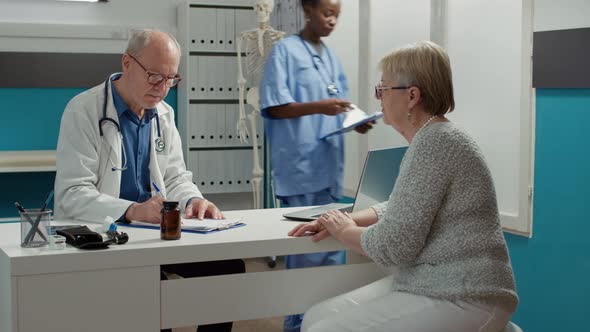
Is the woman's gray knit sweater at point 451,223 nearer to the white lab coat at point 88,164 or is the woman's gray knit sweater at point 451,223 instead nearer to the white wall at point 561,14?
the white lab coat at point 88,164

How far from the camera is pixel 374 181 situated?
2084 millimetres

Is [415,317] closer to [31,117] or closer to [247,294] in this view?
[247,294]

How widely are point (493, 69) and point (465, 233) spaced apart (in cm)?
155

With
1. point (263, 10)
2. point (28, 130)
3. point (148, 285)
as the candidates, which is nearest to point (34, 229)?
point (148, 285)

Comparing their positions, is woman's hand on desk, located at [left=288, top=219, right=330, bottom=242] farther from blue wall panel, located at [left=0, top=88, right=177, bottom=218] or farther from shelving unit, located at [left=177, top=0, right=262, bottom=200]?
blue wall panel, located at [left=0, top=88, right=177, bottom=218]

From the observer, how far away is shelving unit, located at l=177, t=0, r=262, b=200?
187 inches

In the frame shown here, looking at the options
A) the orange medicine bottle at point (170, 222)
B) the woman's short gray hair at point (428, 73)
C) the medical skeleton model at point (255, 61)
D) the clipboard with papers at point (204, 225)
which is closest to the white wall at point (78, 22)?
the medical skeleton model at point (255, 61)

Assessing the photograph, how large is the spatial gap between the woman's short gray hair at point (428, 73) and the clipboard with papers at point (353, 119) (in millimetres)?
875

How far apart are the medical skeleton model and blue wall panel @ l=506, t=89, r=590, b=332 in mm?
2002

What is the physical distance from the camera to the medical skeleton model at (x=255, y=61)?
4.39 m

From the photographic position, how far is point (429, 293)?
1646mm

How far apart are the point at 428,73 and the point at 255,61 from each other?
286 cm

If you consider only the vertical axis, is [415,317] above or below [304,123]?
below

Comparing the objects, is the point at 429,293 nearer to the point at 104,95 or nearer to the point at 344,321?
the point at 344,321
